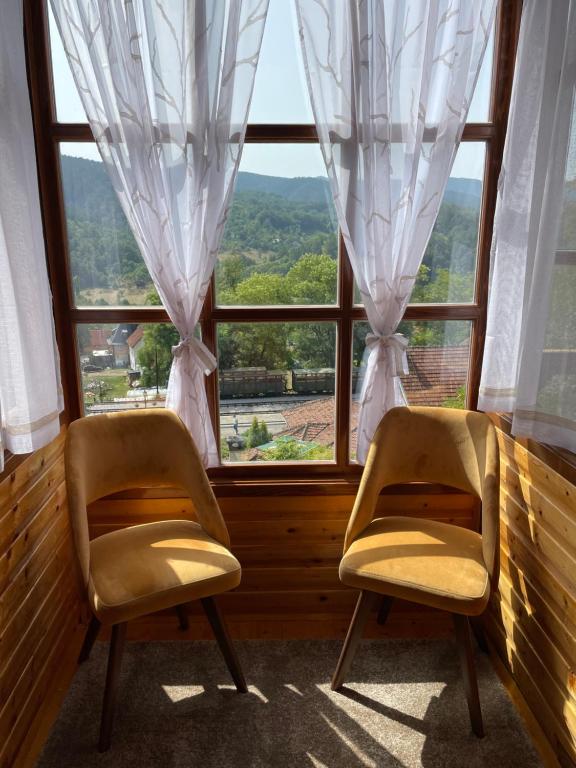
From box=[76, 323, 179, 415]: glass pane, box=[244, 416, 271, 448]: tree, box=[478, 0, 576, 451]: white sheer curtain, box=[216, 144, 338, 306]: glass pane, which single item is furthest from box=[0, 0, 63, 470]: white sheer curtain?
box=[478, 0, 576, 451]: white sheer curtain

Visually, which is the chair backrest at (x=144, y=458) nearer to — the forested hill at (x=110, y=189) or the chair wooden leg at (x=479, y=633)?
the forested hill at (x=110, y=189)

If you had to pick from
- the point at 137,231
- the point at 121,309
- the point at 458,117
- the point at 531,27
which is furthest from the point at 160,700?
the point at 531,27

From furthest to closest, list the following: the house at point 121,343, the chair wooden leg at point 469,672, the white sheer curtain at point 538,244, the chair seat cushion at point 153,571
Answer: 1. the house at point 121,343
2. the chair wooden leg at point 469,672
3. the chair seat cushion at point 153,571
4. the white sheer curtain at point 538,244

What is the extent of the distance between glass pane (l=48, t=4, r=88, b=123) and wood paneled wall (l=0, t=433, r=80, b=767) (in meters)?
1.08

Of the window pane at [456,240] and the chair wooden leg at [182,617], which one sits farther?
the chair wooden leg at [182,617]

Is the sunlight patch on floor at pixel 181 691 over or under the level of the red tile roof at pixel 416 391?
under

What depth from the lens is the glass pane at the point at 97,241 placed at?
6.50 ft

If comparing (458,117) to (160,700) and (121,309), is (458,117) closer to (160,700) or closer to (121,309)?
(121,309)

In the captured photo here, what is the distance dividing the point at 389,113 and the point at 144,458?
4.44 ft

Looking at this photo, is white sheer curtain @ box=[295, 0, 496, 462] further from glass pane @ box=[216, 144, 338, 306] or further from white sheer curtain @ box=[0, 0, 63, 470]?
white sheer curtain @ box=[0, 0, 63, 470]

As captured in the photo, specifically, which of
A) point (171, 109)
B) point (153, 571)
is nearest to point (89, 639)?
point (153, 571)

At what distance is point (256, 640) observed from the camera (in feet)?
7.20

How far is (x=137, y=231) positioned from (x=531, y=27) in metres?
1.29

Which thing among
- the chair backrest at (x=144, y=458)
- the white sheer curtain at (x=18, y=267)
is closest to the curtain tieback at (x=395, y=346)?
the chair backrest at (x=144, y=458)
